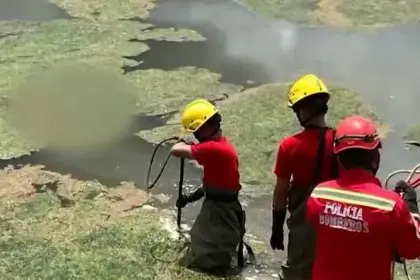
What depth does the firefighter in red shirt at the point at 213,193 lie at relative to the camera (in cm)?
506

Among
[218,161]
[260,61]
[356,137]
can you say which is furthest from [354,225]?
[260,61]

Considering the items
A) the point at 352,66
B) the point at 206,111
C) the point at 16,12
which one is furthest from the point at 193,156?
the point at 16,12

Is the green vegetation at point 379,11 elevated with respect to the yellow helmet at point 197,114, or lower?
lower

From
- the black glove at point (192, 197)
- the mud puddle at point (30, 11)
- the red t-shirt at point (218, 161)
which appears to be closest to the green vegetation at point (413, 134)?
the black glove at point (192, 197)

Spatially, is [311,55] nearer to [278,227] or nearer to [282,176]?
[278,227]

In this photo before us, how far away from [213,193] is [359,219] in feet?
7.61

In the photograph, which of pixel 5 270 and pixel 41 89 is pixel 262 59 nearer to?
pixel 41 89

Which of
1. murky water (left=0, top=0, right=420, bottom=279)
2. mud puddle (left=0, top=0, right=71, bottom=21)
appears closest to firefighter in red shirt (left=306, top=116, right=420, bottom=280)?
murky water (left=0, top=0, right=420, bottom=279)

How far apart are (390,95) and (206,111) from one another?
5.15m

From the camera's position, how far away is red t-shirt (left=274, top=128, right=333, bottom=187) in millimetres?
4066

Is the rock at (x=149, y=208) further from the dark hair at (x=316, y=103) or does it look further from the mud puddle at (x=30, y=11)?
the mud puddle at (x=30, y=11)

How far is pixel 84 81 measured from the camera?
32.7 feet

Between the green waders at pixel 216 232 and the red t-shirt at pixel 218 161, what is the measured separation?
88mm

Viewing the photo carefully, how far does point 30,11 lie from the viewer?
44.5ft
